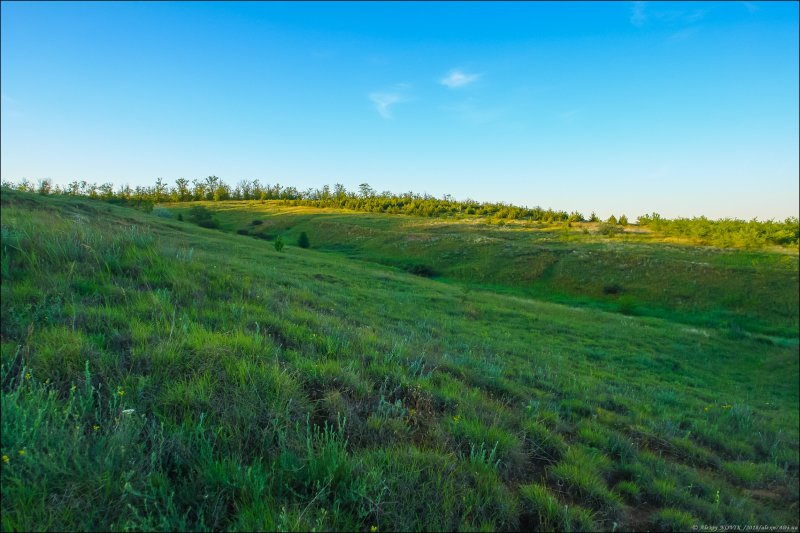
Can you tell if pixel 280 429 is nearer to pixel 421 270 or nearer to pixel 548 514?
pixel 548 514

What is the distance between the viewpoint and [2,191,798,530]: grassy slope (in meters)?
2.35

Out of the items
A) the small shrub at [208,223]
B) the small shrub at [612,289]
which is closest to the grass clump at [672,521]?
the small shrub at [612,289]

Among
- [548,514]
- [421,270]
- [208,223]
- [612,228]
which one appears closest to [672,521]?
[548,514]

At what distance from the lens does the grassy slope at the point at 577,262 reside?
7.78 m

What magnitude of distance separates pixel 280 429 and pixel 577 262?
40.0 metres

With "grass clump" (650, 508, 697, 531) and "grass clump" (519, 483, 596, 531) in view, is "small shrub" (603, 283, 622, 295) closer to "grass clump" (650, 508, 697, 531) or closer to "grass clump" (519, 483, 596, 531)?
"grass clump" (650, 508, 697, 531)

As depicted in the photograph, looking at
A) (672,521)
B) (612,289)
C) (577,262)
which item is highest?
(577,262)

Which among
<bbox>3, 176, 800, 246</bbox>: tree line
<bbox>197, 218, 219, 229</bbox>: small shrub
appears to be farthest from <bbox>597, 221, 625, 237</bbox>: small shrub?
<bbox>197, 218, 219, 229</bbox>: small shrub

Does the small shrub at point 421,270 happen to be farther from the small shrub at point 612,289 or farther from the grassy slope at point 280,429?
the grassy slope at point 280,429

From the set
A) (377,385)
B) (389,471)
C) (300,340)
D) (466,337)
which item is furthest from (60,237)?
(466,337)

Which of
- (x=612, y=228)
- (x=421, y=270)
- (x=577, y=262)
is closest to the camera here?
(x=612, y=228)

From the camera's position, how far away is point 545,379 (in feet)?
24.9

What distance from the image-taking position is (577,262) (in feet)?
125

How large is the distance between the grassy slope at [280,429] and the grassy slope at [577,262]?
2905 millimetres
